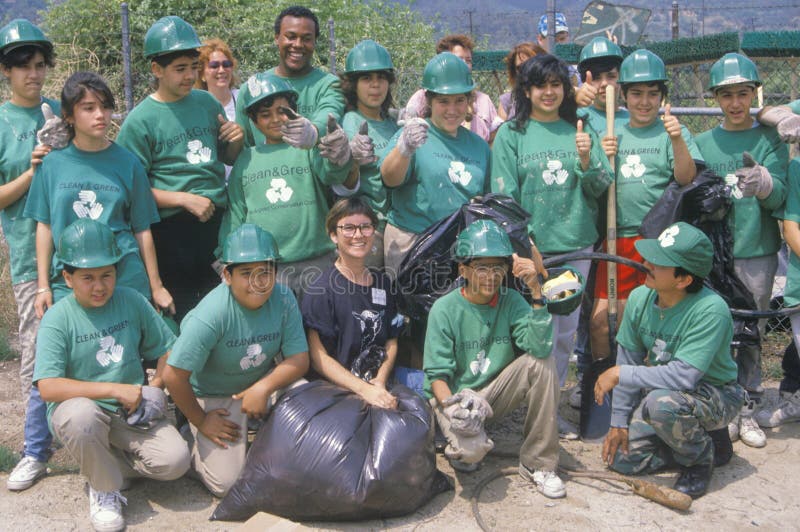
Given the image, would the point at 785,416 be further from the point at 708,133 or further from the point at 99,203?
the point at 99,203

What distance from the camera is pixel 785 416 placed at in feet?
14.9

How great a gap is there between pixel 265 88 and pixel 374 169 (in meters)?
0.72

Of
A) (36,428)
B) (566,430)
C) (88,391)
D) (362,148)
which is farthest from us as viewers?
(566,430)

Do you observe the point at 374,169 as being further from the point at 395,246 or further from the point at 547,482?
the point at 547,482

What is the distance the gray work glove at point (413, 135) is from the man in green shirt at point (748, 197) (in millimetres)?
1698

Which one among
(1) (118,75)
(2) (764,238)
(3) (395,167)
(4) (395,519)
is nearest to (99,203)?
(3) (395,167)

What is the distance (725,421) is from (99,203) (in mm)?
3201

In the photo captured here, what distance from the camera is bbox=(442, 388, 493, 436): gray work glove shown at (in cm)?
370

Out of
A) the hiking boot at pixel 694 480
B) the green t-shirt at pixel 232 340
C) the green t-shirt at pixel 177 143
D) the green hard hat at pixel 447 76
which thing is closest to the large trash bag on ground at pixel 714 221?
the hiking boot at pixel 694 480

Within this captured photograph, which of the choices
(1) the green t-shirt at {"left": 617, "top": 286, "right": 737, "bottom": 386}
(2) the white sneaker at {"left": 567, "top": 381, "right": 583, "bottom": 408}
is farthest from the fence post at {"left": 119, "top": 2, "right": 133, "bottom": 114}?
(1) the green t-shirt at {"left": 617, "top": 286, "right": 737, "bottom": 386}

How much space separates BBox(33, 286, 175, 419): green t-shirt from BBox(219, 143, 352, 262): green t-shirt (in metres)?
0.66

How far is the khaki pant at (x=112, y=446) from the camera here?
352 cm

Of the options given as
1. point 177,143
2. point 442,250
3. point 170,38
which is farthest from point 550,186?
point 170,38

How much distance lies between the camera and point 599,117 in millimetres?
4836
